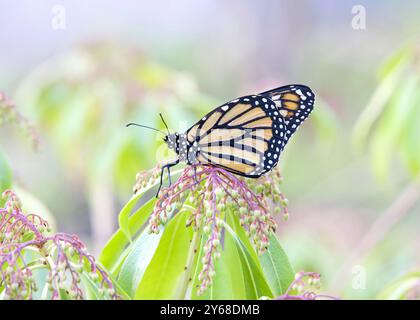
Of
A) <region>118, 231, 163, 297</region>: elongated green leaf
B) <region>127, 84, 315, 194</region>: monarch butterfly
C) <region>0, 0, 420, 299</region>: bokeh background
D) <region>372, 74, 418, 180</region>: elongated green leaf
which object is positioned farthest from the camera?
<region>0, 0, 420, 299</region>: bokeh background

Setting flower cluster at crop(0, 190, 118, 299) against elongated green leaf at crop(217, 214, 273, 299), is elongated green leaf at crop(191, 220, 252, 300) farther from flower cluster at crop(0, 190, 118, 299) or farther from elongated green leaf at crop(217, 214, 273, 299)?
flower cluster at crop(0, 190, 118, 299)

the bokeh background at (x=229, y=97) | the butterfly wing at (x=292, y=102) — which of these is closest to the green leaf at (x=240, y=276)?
the butterfly wing at (x=292, y=102)

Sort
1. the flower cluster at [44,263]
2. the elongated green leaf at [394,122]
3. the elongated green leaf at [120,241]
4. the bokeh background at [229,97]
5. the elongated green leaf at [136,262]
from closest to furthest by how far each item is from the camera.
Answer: the flower cluster at [44,263]
the elongated green leaf at [136,262]
the elongated green leaf at [120,241]
the elongated green leaf at [394,122]
the bokeh background at [229,97]

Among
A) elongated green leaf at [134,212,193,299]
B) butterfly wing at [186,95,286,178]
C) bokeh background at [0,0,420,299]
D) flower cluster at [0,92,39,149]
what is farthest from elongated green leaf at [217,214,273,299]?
bokeh background at [0,0,420,299]

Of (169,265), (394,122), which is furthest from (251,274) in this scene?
(394,122)

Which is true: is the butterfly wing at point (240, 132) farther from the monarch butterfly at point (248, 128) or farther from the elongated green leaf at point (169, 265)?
the elongated green leaf at point (169, 265)

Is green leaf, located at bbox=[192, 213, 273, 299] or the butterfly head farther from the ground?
the butterfly head
